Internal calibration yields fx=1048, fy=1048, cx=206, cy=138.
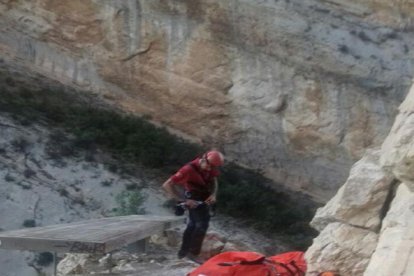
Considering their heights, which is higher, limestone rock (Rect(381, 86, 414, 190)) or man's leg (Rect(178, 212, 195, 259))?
limestone rock (Rect(381, 86, 414, 190))

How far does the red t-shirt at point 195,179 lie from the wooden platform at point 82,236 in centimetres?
56

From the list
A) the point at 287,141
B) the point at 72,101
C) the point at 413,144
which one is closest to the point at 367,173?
the point at 413,144

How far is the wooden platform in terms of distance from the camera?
8.21 meters

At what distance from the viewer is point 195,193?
32.6ft

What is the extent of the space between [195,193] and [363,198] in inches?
127

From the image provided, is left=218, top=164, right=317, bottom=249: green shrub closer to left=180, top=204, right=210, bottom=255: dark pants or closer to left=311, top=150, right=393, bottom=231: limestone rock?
left=180, top=204, right=210, bottom=255: dark pants

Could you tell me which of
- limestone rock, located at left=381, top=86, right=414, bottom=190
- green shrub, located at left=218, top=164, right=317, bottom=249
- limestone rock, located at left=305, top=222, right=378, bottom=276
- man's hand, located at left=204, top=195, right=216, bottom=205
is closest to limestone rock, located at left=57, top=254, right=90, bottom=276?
man's hand, located at left=204, top=195, right=216, bottom=205

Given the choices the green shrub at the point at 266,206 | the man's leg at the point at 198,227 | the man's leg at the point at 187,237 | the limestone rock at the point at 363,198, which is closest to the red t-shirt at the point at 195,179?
the man's leg at the point at 198,227

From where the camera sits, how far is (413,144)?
18.2 ft

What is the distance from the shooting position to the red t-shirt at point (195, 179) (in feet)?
32.4

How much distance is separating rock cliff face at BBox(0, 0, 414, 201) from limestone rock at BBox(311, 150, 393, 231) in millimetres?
9747

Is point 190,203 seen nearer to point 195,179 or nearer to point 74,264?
point 195,179

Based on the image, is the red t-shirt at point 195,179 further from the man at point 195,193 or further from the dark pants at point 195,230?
the dark pants at point 195,230

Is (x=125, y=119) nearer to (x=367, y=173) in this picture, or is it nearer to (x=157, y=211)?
(x=157, y=211)
